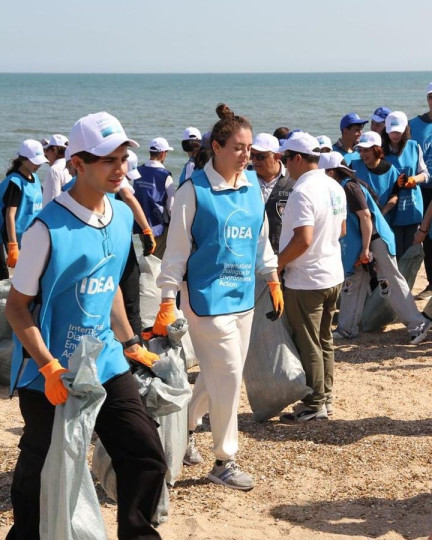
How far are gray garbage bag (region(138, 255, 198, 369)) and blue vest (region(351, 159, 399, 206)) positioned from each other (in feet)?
6.41

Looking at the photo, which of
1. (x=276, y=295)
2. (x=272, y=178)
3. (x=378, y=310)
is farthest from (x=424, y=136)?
(x=276, y=295)

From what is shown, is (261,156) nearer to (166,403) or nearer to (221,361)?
(221,361)

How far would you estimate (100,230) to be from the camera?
3713 mm

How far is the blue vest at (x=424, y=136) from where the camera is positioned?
9273mm

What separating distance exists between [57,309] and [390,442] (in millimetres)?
2610

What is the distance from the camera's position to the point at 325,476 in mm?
5168

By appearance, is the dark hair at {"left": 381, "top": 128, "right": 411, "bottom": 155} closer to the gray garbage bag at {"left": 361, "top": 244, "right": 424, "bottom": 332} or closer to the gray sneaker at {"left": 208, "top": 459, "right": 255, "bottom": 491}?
the gray garbage bag at {"left": 361, "top": 244, "right": 424, "bottom": 332}

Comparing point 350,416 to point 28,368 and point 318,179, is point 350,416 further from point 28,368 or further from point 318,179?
point 28,368

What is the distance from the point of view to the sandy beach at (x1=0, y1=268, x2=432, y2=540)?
456 cm

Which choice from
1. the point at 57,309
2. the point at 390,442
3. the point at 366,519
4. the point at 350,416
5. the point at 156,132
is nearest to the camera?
the point at 57,309

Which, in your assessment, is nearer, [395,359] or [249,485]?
[249,485]

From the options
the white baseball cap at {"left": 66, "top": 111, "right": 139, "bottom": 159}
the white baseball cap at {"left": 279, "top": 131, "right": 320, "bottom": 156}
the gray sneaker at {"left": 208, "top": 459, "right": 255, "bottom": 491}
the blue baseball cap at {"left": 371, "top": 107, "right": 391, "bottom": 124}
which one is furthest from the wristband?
the blue baseball cap at {"left": 371, "top": 107, "right": 391, "bottom": 124}

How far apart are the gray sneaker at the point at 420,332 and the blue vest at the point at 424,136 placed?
187 centimetres

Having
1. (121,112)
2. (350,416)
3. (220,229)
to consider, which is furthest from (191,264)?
(121,112)
